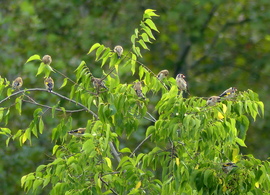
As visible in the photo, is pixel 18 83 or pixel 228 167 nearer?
pixel 228 167

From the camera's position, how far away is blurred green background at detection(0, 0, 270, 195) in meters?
15.8

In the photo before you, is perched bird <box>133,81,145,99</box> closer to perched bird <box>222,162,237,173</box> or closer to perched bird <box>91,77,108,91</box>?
perched bird <box>91,77,108,91</box>

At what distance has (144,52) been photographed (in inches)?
651

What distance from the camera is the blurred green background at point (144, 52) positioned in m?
15.8

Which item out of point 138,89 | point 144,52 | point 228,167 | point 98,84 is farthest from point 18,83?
point 144,52

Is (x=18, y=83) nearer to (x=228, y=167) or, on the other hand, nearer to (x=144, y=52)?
(x=228, y=167)

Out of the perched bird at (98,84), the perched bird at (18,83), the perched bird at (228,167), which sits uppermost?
the perched bird at (18,83)

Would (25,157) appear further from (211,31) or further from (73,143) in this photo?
(73,143)

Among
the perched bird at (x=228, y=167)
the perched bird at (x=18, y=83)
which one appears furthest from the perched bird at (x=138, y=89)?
the perched bird at (x=18, y=83)

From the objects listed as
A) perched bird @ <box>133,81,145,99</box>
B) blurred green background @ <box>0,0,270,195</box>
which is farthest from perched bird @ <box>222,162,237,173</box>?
blurred green background @ <box>0,0,270,195</box>

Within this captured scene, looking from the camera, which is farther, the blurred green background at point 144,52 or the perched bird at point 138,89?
the blurred green background at point 144,52

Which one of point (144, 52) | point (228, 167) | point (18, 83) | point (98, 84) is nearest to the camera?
point (228, 167)

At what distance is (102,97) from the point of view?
24.0 ft

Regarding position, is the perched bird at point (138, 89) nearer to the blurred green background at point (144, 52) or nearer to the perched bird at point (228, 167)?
the perched bird at point (228, 167)
